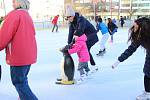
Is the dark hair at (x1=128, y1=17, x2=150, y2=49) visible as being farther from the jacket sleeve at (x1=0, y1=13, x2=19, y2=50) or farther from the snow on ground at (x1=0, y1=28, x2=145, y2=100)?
the jacket sleeve at (x1=0, y1=13, x2=19, y2=50)

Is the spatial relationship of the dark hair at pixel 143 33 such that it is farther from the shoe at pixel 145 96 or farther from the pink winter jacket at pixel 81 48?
the pink winter jacket at pixel 81 48

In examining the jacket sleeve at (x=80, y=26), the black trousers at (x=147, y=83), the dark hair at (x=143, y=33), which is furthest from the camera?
the jacket sleeve at (x=80, y=26)

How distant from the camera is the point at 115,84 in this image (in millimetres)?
5816

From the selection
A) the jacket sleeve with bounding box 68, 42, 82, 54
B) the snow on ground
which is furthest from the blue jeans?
the jacket sleeve with bounding box 68, 42, 82, 54

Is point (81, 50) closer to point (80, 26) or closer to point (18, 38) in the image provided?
point (80, 26)

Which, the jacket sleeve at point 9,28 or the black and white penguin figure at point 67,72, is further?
the black and white penguin figure at point 67,72

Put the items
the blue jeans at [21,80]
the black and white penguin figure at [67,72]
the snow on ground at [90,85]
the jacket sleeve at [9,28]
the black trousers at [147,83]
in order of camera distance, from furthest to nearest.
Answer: the black and white penguin figure at [67,72], the snow on ground at [90,85], the black trousers at [147,83], the blue jeans at [21,80], the jacket sleeve at [9,28]

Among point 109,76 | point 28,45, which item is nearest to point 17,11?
point 28,45

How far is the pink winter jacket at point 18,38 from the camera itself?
3660mm

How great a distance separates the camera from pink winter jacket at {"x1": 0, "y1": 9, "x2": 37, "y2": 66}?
12.0 ft

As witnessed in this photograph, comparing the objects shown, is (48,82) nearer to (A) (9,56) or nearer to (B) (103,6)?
(A) (9,56)

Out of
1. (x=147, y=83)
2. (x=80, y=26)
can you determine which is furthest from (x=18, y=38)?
(x=80, y=26)

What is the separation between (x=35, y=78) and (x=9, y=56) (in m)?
2.64

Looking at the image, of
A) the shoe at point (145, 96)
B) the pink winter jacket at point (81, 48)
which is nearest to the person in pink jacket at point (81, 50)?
the pink winter jacket at point (81, 48)
